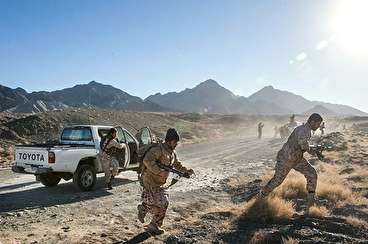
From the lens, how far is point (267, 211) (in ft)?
31.7

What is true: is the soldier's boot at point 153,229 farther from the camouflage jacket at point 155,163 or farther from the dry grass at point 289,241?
the dry grass at point 289,241

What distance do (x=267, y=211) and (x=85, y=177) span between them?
590cm

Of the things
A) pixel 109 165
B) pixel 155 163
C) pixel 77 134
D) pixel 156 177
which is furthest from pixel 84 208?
pixel 77 134

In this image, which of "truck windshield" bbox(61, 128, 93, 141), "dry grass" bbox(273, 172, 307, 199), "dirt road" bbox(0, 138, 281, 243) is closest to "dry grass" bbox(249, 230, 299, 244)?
"dirt road" bbox(0, 138, 281, 243)

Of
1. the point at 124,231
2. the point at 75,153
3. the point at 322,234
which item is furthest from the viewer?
the point at 75,153

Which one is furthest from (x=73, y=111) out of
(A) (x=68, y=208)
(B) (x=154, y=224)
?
(B) (x=154, y=224)

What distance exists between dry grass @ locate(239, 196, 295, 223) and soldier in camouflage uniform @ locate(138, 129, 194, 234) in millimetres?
2212

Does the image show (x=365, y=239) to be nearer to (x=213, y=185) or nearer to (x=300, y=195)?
(x=300, y=195)

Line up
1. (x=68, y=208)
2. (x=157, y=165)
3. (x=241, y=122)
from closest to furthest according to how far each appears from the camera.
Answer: (x=157, y=165)
(x=68, y=208)
(x=241, y=122)

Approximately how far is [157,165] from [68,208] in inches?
168

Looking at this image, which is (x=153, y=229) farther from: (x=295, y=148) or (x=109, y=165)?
(x=109, y=165)

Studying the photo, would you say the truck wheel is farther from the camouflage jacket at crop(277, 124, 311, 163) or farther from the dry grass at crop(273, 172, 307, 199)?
the camouflage jacket at crop(277, 124, 311, 163)

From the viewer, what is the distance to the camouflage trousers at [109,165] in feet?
44.9

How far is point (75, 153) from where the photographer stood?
13.3 m
